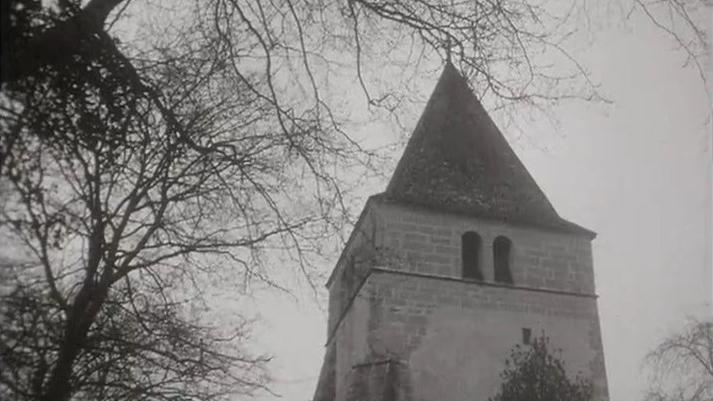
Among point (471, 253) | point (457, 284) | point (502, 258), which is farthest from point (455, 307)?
point (502, 258)

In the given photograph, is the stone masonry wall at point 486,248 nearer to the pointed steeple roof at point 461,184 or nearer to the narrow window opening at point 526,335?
the pointed steeple roof at point 461,184

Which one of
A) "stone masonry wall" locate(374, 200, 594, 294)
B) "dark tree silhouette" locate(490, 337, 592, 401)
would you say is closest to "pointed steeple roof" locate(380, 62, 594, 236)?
"stone masonry wall" locate(374, 200, 594, 294)

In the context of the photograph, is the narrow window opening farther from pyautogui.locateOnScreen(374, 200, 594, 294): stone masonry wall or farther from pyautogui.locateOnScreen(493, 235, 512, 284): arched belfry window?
pyautogui.locateOnScreen(493, 235, 512, 284): arched belfry window

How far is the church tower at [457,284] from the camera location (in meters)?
13.3

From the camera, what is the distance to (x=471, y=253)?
1527cm

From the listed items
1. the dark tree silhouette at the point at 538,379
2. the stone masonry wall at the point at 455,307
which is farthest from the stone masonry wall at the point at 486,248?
the dark tree silhouette at the point at 538,379

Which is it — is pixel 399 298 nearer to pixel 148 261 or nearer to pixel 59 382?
pixel 148 261

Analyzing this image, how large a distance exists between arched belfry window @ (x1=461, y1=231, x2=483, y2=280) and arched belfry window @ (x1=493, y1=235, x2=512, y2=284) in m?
0.48

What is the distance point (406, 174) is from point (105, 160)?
36.1ft

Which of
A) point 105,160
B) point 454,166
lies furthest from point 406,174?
point 105,160

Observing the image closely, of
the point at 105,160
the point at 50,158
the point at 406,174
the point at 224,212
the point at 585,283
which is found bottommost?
the point at 50,158

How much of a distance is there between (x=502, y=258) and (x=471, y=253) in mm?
759

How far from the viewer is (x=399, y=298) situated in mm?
13789

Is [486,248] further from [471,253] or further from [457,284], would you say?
[457,284]
